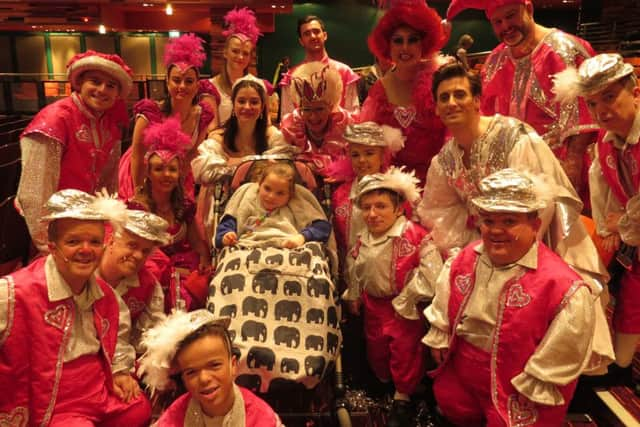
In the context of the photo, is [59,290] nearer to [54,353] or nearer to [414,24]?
[54,353]

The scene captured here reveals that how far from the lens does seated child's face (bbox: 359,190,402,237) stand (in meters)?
3.02

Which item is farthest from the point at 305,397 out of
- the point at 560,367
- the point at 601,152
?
the point at 601,152

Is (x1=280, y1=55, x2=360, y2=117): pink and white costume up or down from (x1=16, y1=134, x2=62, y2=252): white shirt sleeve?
up

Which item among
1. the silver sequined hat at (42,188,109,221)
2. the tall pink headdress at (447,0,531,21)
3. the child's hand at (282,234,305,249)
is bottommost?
the child's hand at (282,234,305,249)

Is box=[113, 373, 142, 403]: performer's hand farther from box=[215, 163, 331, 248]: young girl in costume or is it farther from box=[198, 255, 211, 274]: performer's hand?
box=[198, 255, 211, 274]: performer's hand

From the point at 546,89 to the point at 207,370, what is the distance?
2.46 m

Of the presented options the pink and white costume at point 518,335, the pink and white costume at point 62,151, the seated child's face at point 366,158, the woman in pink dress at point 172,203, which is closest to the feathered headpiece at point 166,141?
the woman in pink dress at point 172,203

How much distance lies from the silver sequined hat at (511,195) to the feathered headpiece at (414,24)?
4.85 feet

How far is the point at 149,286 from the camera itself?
2934 mm

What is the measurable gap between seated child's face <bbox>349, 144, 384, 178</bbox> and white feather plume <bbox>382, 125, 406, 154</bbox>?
57mm

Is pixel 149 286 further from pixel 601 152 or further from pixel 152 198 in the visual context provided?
pixel 601 152

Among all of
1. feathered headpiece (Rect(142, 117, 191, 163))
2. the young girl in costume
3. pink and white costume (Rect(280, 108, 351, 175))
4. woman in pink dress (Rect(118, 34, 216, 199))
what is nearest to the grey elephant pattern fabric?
the young girl in costume

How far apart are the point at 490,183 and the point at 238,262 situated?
1.27 meters

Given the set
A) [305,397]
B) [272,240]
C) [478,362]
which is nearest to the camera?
[478,362]
